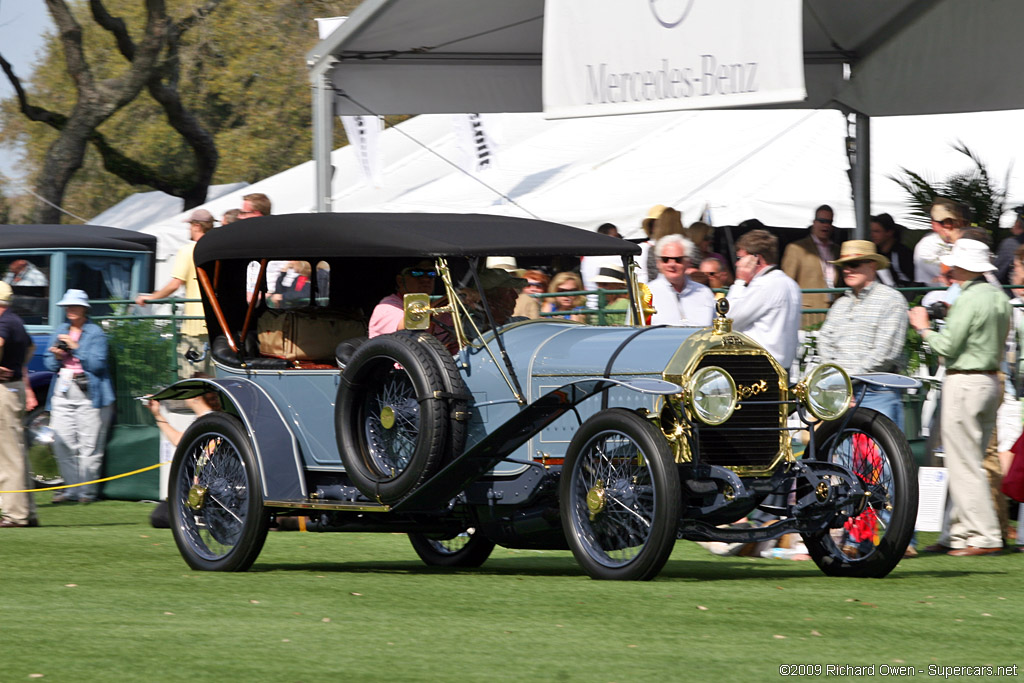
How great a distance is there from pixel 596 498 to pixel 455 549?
1.98 meters

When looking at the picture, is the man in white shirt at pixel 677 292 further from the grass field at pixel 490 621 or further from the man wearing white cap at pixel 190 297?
the man wearing white cap at pixel 190 297

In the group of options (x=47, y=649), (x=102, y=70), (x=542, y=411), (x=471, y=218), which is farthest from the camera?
(x=102, y=70)

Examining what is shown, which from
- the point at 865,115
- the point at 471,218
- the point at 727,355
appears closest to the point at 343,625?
the point at 727,355

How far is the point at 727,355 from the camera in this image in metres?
7.05

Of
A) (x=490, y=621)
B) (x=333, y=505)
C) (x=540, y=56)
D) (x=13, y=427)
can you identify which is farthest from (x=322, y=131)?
(x=490, y=621)

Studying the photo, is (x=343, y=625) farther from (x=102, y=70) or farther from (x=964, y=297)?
(x=102, y=70)

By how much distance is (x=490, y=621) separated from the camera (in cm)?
589

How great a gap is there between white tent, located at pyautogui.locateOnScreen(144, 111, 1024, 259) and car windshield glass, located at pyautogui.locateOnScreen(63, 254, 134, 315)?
3.59m

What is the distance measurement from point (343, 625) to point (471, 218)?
2.92 m

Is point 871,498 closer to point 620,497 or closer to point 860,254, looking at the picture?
point 620,497

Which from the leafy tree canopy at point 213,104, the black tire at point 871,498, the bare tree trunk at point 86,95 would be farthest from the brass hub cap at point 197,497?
the leafy tree canopy at point 213,104

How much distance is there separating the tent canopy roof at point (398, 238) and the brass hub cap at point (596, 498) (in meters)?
1.26

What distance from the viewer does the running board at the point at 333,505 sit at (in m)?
7.44

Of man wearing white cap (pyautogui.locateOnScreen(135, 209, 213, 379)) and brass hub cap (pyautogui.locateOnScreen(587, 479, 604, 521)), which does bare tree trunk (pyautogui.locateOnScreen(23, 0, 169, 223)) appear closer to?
man wearing white cap (pyautogui.locateOnScreen(135, 209, 213, 379))
